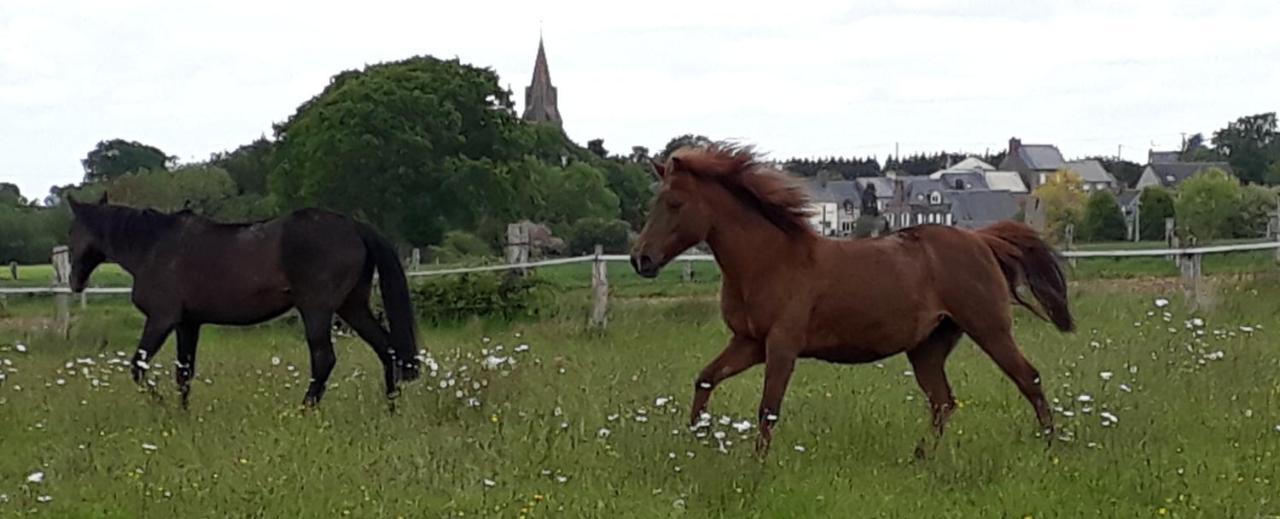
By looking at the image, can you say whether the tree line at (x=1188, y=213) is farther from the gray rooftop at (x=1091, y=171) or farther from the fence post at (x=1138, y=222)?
the gray rooftop at (x=1091, y=171)

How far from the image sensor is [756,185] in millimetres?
7539

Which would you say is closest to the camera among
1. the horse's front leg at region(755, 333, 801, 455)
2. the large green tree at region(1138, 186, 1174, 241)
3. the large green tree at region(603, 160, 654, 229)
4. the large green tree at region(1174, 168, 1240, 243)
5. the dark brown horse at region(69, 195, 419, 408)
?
the horse's front leg at region(755, 333, 801, 455)

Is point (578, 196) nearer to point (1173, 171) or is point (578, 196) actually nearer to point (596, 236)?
point (596, 236)

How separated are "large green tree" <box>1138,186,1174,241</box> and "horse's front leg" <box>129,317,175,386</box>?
52440mm

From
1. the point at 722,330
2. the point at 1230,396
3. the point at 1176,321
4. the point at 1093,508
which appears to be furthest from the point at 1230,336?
the point at 1093,508

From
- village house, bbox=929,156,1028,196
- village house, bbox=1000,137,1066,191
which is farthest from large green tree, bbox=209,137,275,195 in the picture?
village house, bbox=1000,137,1066,191

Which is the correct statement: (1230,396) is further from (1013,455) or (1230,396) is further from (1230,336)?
(1230,336)

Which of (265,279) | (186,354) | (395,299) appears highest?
(265,279)

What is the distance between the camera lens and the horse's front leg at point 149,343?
9156mm

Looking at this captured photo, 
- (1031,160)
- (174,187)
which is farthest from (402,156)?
(1031,160)

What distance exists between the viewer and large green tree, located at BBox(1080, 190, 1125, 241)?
54.1m

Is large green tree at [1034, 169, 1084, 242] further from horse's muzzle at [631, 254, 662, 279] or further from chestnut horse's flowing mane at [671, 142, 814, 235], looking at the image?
horse's muzzle at [631, 254, 662, 279]

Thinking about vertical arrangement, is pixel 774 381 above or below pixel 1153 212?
above

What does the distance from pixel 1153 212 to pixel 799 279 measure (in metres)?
55.1
